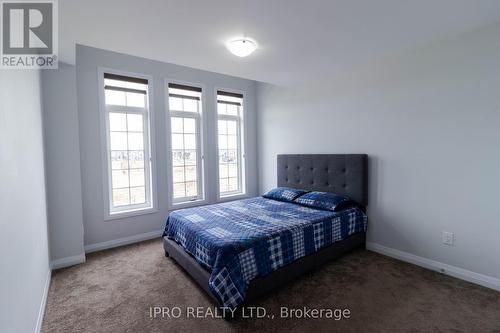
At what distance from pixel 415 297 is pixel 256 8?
8.65ft

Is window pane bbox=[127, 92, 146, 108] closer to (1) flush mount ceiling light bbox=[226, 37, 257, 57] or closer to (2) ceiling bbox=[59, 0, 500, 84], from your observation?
Result: (2) ceiling bbox=[59, 0, 500, 84]

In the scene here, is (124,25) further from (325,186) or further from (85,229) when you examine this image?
(325,186)

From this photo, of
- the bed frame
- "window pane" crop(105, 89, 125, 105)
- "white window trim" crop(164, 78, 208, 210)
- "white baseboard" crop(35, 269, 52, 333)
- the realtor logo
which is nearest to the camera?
the realtor logo

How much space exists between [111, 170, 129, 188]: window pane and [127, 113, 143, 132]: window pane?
2.00ft

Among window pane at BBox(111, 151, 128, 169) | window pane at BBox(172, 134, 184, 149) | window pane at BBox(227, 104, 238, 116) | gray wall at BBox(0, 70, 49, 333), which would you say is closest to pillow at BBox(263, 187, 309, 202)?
window pane at BBox(172, 134, 184, 149)

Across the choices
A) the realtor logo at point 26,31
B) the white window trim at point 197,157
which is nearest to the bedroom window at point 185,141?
the white window trim at point 197,157

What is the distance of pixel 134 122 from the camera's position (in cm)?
339

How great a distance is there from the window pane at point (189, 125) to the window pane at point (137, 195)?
43.8 inches

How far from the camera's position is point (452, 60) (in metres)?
2.33

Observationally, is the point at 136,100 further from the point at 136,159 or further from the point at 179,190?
the point at 179,190

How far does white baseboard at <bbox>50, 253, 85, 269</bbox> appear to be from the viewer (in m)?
2.59

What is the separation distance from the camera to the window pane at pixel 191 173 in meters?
3.87

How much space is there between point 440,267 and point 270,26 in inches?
112

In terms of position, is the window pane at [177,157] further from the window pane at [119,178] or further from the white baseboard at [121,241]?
the white baseboard at [121,241]
